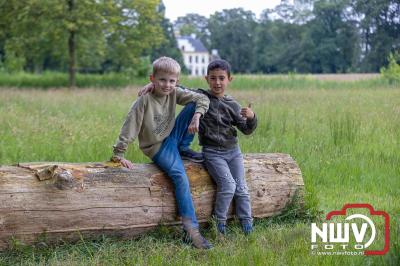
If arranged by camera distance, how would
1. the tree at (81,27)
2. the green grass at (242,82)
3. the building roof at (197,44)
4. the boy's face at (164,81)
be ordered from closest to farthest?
the boy's face at (164,81), the green grass at (242,82), the tree at (81,27), the building roof at (197,44)

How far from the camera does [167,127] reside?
5.00 m

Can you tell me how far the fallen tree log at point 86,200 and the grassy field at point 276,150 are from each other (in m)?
0.12

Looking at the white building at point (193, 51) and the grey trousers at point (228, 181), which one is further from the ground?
the white building at point (193, 51)

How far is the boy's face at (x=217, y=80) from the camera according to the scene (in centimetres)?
503

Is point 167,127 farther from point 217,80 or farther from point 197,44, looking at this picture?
point 197,44

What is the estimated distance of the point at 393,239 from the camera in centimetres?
428

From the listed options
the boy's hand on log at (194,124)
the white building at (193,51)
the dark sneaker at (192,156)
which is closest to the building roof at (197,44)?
the white building at (193,51)

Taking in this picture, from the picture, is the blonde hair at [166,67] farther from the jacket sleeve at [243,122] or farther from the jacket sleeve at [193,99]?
the jacket sleeve at [243,122]

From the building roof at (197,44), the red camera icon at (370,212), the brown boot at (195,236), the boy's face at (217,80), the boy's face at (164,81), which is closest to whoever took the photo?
the red camera icon at (370,212)

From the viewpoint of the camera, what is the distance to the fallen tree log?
14.3 ft

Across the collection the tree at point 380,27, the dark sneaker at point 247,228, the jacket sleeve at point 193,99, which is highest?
the tree at point 380,27

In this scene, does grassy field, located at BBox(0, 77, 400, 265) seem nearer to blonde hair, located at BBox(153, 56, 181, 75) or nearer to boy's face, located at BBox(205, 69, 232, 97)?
boy's face, located at BBox(205, 69, 232, 97)

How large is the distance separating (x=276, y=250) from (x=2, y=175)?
2.26 m

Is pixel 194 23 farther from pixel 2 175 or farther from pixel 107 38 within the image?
pixel 2 175
